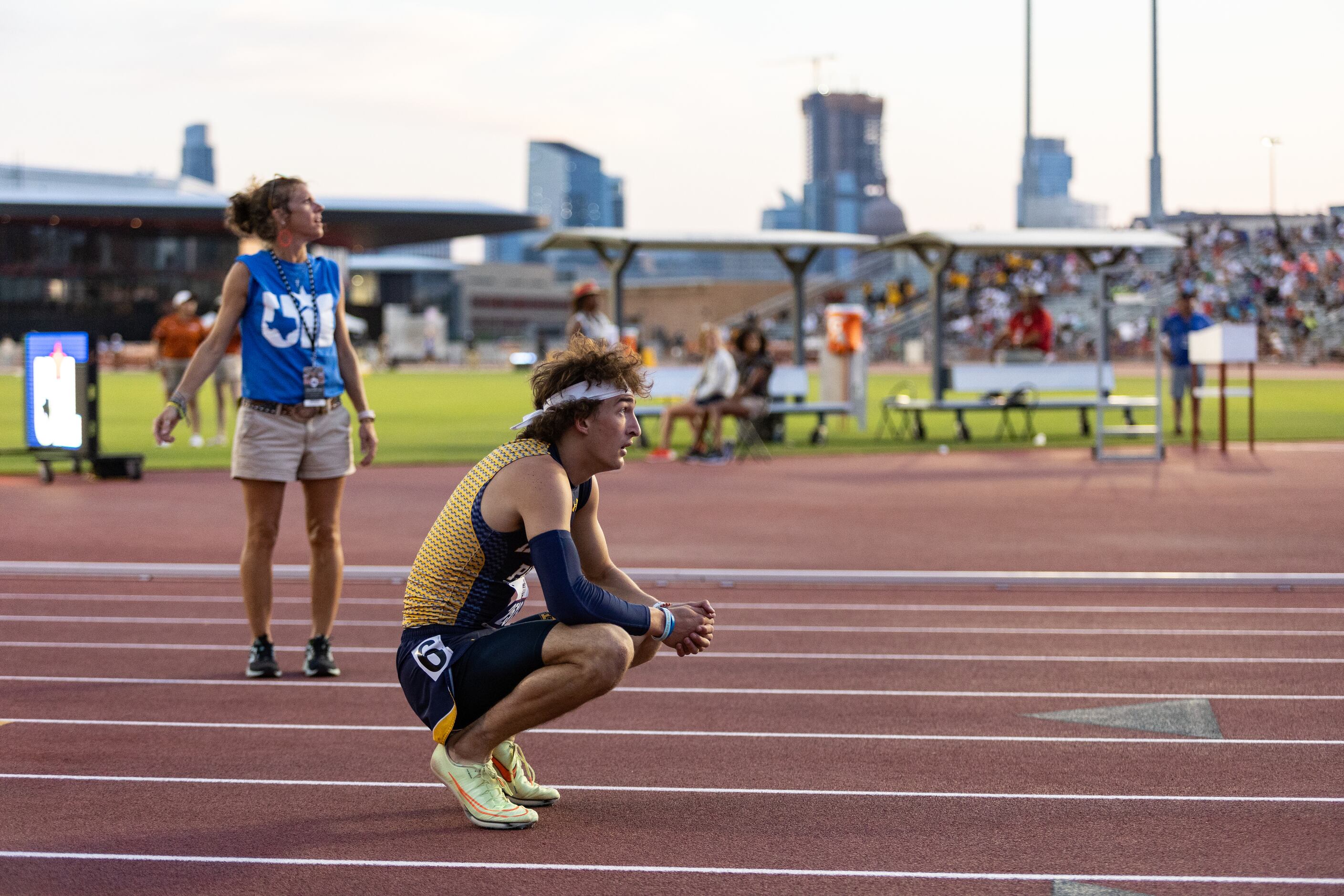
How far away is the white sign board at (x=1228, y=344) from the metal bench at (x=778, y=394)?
183 inches

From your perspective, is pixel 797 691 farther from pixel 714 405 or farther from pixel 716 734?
pixel 714 405

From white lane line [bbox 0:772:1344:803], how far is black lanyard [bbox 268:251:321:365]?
1.94m

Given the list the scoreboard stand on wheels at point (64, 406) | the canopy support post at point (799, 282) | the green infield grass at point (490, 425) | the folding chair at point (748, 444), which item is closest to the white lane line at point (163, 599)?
the scoreboard stand on wheels at point (64, 406)

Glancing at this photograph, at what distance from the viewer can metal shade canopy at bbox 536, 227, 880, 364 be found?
2147 cm

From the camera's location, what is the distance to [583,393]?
4.16m

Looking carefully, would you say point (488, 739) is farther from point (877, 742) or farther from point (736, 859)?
point (877, 742)

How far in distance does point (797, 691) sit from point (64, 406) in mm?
10668

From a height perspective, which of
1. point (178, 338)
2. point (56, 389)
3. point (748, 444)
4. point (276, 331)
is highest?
point (178, 338)

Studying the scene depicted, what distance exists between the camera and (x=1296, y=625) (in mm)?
7328

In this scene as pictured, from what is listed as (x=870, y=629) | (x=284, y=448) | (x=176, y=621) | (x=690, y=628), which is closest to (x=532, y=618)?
(x=690, y=628)

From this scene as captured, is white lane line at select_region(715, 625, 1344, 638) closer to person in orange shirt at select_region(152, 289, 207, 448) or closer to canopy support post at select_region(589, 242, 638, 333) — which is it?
person in orange shirt at select_region(152, 289, 207, 448)

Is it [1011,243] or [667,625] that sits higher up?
[1011,243]

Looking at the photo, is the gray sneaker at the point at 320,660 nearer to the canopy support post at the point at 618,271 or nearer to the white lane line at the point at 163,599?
the white lane line at the point at 163,599

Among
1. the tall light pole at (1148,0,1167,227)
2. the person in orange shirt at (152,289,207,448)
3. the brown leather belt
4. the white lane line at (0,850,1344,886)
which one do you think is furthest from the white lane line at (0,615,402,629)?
the tall light pole at (1148,0,1167,227)
